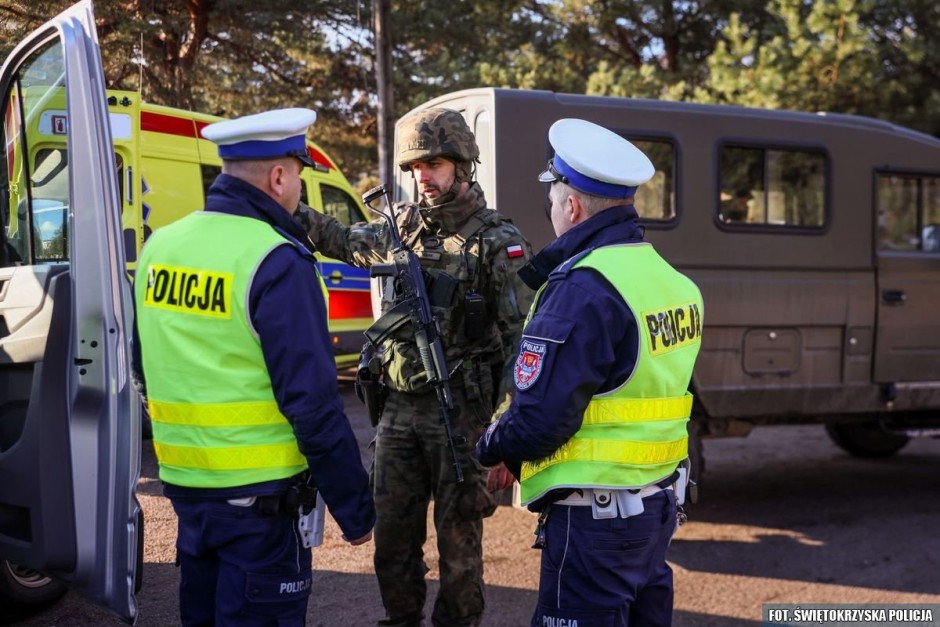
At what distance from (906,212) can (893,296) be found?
597 millimetres

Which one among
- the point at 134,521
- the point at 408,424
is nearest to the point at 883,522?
the point at 408,424

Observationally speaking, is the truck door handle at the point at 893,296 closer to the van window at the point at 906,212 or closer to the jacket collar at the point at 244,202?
the van window at the point at 906,212

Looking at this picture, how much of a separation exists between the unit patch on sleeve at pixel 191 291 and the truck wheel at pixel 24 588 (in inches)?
69.8

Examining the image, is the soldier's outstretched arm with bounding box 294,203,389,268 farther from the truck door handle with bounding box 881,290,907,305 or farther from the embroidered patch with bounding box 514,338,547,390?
the truck door handle with bounding box 881,290,907,305

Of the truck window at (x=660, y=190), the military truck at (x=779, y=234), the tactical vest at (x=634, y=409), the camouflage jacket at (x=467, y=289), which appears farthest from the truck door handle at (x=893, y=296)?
the tactical vest at (x=634, y=409)

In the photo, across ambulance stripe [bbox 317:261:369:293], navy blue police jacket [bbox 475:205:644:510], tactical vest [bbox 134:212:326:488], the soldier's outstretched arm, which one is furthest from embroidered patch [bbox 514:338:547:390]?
ambulance stripe [bbox 317:261:369:293]

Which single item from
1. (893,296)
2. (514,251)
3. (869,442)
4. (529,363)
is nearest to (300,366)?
(529,363)

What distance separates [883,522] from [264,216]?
524 centimetres

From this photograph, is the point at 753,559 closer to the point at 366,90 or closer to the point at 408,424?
the point at 408,424

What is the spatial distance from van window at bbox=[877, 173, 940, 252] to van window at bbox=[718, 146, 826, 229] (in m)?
0.49

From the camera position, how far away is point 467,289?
370cm

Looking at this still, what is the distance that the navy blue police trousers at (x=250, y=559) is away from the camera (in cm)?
252

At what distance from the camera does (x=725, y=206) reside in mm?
6156

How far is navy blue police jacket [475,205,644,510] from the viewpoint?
2.57 m
